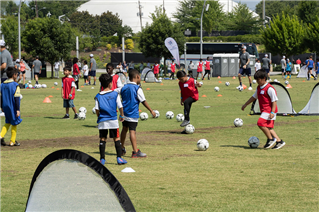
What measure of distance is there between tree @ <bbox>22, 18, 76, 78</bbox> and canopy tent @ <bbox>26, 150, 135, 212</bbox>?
144 ft

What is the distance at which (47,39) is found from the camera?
44406 mm

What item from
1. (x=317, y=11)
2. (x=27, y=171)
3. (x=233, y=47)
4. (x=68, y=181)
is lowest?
(x=27, y=171)

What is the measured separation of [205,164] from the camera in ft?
24.5

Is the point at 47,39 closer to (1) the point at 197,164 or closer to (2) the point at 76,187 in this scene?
(1) the point at 197,164

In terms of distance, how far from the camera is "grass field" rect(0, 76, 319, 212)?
4.92m

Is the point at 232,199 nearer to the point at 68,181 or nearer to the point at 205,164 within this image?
the point at 205,164

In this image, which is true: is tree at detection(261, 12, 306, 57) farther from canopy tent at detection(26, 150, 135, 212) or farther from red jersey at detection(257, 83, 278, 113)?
canopy tent at detection(26, 150, 135, 212)

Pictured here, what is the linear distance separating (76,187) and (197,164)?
5535 mm

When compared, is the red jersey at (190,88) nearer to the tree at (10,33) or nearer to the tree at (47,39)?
the tree at (47,39)

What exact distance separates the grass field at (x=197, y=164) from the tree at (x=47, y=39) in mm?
31673

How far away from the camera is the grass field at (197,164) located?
4.92 meters

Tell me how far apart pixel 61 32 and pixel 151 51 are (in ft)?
39.9

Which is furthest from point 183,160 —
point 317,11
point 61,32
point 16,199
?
point 61,32

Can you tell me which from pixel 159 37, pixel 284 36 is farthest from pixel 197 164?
pixel 284 36
